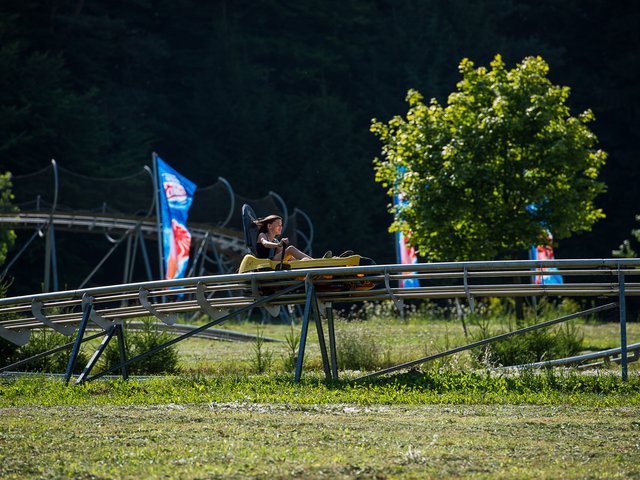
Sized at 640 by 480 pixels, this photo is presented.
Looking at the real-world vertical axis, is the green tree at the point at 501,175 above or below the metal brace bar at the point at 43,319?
above

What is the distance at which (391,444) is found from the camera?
9.70 m

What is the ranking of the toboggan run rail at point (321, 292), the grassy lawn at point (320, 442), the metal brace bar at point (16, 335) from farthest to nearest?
1. the metal brace bar at point (16, 335)
2. the toboggan run rail at point (321, 292)
3. the grassy lawn at point (320, 442)

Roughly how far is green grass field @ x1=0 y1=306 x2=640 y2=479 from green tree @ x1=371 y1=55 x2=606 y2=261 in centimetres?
1217

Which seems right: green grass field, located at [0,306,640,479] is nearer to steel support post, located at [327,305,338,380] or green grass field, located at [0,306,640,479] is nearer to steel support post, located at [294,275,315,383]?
steel support post, located at [294,275,315,383]

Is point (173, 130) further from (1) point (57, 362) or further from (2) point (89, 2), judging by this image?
(1) point (57, 362)

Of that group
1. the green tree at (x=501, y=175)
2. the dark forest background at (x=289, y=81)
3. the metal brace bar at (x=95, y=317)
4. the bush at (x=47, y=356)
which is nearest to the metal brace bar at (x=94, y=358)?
the metal brace bar at (x=95, y=317)

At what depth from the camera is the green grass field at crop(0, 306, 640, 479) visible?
28.8 feet

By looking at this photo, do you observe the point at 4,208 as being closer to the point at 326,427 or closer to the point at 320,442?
the point at 326,427

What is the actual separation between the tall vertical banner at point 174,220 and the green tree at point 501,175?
5764 millimetres

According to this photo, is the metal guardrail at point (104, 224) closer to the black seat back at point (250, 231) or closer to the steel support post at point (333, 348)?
the black seat back at point (250, 231)

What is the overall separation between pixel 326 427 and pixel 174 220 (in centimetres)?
2038

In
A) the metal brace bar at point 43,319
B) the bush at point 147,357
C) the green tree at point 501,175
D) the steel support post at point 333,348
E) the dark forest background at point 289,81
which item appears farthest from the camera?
the dark forest background at point 289,81

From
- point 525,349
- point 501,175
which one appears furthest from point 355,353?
point 501,175

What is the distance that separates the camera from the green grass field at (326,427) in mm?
8773
